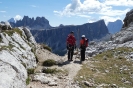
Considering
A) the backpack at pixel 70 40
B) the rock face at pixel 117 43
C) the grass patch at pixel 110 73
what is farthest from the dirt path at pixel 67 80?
the rock face at pixel 117 43

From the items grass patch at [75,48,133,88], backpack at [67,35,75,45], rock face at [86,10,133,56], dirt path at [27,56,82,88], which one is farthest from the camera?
rock face at [86,10,133,56]

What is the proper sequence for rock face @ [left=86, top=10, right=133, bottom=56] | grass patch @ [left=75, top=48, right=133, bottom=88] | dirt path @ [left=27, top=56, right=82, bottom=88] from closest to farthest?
dirt path @ [left=27, top=56, right=82, bottom=88]
grass patch @ [left=75, top=48, right=133, bottom=88]
rock face @ [left=86, top=10, right=133, bottom=56]

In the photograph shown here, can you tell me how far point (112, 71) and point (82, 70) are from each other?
381cm

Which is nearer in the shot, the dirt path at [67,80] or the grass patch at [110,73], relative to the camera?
the dirt path at [67,80]

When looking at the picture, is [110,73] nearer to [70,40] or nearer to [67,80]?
[67,80]

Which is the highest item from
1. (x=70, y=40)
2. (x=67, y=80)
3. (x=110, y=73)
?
(x=70, y=40)

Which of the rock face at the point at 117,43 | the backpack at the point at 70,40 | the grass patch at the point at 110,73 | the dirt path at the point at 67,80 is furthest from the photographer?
the rock face at the point at 117,43

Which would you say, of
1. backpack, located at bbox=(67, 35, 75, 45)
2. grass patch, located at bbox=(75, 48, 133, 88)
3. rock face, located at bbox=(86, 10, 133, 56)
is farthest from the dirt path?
rock face, located at bbox=(86, 10, 133, 56)

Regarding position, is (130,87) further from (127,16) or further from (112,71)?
(127,16)

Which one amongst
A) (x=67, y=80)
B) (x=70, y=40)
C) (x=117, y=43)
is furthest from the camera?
(x=117, y=43)

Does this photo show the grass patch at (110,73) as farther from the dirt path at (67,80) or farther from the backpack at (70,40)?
the backpack at (70,40)

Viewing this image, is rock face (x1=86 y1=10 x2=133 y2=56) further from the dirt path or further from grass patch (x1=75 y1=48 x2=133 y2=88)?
the dirt path

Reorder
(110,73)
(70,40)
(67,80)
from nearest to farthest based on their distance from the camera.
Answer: (67,80) → (110,73) → (70,40)

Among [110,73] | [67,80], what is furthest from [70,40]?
[67,80]
